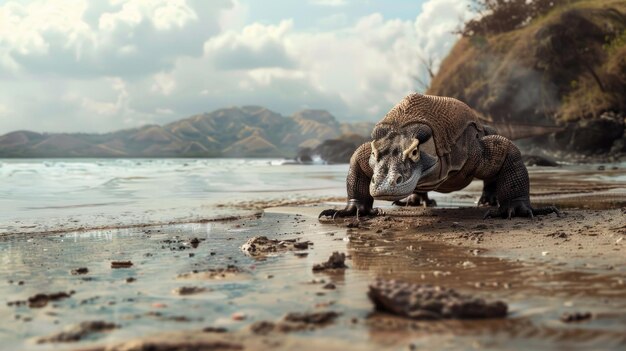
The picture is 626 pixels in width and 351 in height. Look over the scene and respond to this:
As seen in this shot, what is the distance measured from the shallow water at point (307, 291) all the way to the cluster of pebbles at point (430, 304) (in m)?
0.08

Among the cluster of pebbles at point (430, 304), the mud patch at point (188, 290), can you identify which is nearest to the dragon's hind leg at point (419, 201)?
the mud patch at point (188, 290)

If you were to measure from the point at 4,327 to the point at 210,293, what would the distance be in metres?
1.22

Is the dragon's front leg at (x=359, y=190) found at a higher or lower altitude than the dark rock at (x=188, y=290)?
higher

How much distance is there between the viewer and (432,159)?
7742 millimetres

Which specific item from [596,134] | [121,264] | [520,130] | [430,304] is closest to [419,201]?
[121,264]

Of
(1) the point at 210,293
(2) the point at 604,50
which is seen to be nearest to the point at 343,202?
(1) the point at 210,293

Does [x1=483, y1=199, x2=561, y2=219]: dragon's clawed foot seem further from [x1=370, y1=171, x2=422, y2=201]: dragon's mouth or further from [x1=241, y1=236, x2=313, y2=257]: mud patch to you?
[x1=241, y1=236, x2=313, y2=257]: mud patch

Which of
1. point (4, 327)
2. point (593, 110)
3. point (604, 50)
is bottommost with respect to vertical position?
point (4, 327)

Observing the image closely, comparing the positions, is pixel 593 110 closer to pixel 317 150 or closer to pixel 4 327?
pixel 317 150

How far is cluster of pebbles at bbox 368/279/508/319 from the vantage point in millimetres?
3320

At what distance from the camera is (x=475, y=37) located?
46375 mm

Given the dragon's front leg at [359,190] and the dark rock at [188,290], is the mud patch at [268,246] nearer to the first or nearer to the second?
the dark rock at [188,290]

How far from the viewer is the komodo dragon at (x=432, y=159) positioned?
7398mm

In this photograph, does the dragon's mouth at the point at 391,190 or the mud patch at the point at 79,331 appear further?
the dragon's mouth at the point at 391,190
